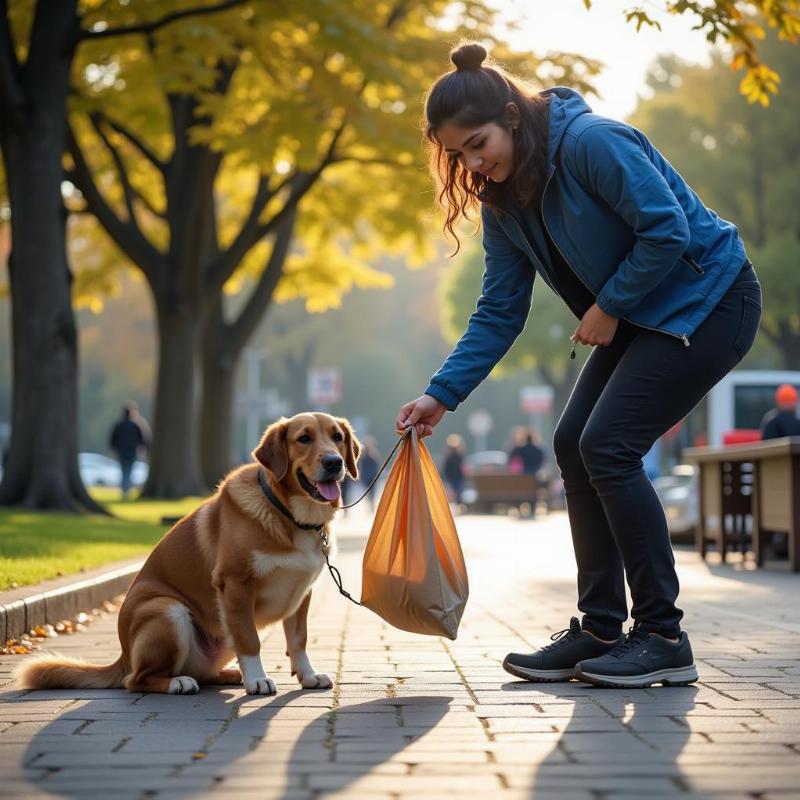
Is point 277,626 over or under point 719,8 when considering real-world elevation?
under

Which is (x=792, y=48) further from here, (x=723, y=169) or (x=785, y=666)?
(x=785, y=666)

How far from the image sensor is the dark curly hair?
5.26 meters

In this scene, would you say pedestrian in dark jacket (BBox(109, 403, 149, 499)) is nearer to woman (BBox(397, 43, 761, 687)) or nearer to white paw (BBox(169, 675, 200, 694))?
white paw (BBox(169, 675, 200, 694))

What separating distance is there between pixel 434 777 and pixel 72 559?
6986mm

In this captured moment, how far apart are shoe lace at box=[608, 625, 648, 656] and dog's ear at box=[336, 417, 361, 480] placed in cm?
137

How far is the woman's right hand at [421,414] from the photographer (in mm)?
5699

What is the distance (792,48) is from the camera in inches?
1464

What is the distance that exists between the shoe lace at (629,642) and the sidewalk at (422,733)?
0.17 meters

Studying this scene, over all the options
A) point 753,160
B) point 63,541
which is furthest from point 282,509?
point 753,160

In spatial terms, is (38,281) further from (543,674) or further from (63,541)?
(543,674)

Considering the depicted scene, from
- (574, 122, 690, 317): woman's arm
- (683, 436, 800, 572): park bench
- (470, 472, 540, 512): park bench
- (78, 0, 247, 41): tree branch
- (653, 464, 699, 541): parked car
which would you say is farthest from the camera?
(470, 472, 540, 512): park bench

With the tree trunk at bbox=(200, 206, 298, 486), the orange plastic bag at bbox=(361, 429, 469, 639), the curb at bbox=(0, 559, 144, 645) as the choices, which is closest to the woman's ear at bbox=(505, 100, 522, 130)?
the orange plastic bag at bbox=(361, 429, 469, 639)

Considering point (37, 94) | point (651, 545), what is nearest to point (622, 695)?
point (651, 545)

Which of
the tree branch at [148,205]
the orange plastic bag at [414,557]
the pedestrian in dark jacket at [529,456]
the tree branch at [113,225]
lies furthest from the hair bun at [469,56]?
the pedestrian in dark jacket at [529,456]
